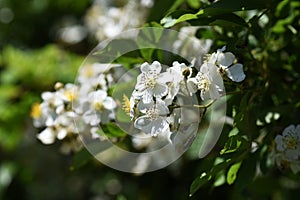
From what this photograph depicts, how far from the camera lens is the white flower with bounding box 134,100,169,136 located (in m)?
0.82

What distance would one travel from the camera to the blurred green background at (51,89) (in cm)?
109

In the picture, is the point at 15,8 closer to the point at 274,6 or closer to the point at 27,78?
the point at 27,78

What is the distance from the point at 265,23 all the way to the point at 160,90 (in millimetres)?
365

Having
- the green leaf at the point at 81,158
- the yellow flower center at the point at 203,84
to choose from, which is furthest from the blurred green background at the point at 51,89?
the yellow flower center at the point at 203,84

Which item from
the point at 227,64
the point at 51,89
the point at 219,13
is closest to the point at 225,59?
the point at 227,64

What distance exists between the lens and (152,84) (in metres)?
0.83

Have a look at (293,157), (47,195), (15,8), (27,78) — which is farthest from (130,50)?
(15,8)

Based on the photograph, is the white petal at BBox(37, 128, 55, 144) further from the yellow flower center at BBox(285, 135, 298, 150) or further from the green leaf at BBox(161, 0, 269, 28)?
the yellow flower center at BBox(285, 135, 298, 150)

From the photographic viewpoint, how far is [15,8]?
2.49 m

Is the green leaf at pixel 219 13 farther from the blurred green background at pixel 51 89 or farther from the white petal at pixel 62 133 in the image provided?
the white petal at pixel 62 133

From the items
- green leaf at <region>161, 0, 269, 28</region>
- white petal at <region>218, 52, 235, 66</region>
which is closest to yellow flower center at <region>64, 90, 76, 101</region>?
green leaf at <region>161, 0, 269, 28</region>

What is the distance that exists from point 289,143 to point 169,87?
236mm

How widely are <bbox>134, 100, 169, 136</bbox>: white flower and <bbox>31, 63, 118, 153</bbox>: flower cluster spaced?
233mm

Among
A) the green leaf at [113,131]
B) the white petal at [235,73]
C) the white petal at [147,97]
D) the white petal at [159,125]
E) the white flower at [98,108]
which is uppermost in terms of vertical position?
the white petal at [235,73]
